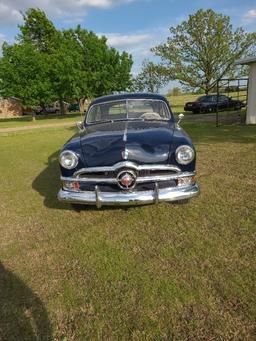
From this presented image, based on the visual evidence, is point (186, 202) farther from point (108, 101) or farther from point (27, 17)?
point (27, 17)

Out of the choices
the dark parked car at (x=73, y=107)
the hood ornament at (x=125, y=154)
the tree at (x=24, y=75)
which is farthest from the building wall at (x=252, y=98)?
the dark parked car at (x=73, y=107)

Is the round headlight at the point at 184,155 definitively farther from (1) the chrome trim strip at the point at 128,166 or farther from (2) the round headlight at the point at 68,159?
(2) the round headlight at the point at 68,159

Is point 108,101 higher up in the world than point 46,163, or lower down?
higher up

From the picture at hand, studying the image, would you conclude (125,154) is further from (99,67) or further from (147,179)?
(99,67)

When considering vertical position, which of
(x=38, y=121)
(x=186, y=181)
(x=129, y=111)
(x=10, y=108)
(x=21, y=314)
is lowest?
(x=21, y=314)

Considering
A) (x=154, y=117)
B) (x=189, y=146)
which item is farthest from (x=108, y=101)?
(x=189, y=146)

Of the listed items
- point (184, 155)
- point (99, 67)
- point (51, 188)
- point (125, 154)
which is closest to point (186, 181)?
point (184, 155)

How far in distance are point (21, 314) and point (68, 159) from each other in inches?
74.7

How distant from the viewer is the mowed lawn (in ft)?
7.25

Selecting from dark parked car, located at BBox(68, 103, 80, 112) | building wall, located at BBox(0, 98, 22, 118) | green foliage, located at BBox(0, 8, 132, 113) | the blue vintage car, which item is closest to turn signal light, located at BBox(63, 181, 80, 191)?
the blue vintage car

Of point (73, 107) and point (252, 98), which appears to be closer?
point (252, 98)

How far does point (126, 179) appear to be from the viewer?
3.50 meters

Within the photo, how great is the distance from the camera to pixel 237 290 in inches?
97.5

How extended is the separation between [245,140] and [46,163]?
6.14 m
